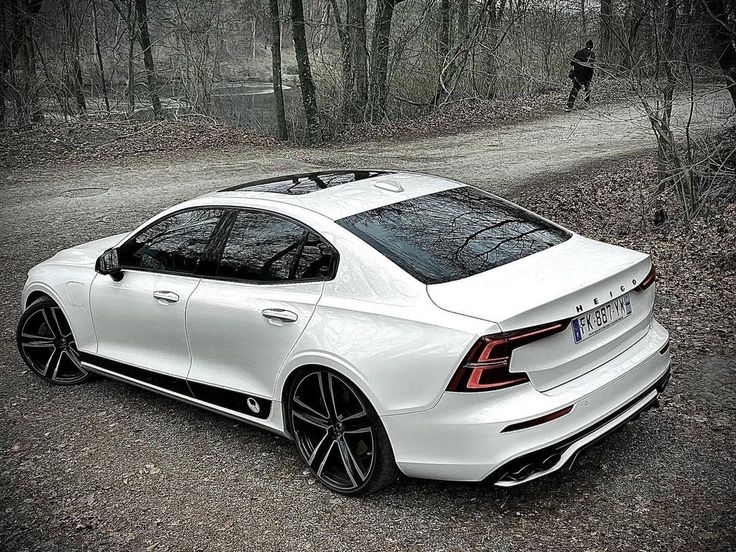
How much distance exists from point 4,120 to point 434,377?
17.5m

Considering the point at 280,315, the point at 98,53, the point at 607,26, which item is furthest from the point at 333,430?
the point at 98,53

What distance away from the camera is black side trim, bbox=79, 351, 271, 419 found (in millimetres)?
4402

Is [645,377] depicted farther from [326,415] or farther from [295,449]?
[295,449]

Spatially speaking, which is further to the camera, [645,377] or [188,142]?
[188,142]

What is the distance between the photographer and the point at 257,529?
3914mm

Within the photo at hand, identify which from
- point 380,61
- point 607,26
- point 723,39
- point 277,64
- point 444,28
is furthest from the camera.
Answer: point 444,28

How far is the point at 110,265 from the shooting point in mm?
5215

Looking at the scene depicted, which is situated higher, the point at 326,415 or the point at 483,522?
the point at 326,415

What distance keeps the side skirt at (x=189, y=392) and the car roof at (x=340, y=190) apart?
1.12 m

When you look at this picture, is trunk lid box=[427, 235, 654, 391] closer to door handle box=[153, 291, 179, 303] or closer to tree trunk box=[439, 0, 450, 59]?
door handle box=[153, 291, 179, 303]

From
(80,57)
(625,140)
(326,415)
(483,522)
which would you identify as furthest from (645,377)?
(80,57)

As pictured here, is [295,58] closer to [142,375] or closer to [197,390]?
[142,375]

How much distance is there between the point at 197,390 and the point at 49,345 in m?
1.77

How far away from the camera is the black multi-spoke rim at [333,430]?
395 cm
